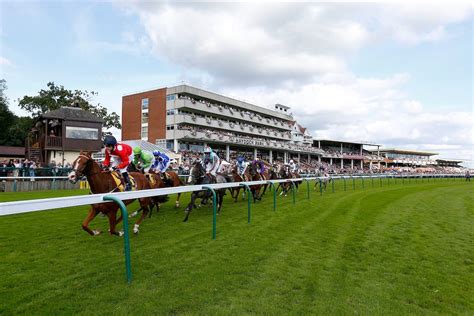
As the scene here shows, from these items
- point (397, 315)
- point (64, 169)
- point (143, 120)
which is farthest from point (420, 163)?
point (397, 315)

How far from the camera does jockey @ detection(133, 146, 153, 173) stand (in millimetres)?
10227

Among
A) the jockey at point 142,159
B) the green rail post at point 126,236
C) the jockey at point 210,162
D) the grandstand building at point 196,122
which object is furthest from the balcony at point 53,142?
the green rail post at point 126,236

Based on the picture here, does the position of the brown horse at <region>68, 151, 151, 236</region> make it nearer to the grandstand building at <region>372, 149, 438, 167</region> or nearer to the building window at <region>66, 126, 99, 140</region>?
the building window at <region>66, 126, 99, 140</region>

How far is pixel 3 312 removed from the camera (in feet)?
10.4

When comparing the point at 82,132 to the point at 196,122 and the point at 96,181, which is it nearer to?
the point at 196,122

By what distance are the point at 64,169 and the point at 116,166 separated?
1373 cm

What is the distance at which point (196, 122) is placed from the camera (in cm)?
4294

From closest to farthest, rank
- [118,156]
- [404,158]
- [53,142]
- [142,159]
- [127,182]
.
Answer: [127,182] → [118,156] → [142,159] → [53,142] → [404,158]

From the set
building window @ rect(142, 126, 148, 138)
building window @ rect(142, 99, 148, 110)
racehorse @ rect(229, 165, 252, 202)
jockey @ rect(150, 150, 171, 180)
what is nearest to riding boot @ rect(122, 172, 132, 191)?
jockey @ rect(150, 150, 171, 180)

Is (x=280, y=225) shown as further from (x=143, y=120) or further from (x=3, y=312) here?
(x=143, y=120)

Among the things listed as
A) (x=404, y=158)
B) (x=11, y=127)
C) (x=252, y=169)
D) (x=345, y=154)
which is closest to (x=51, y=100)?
(x=11, y=127)

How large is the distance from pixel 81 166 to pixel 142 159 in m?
4.11

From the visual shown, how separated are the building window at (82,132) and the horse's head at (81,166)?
26223mm

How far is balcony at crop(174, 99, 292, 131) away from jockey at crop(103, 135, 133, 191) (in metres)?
35.1
